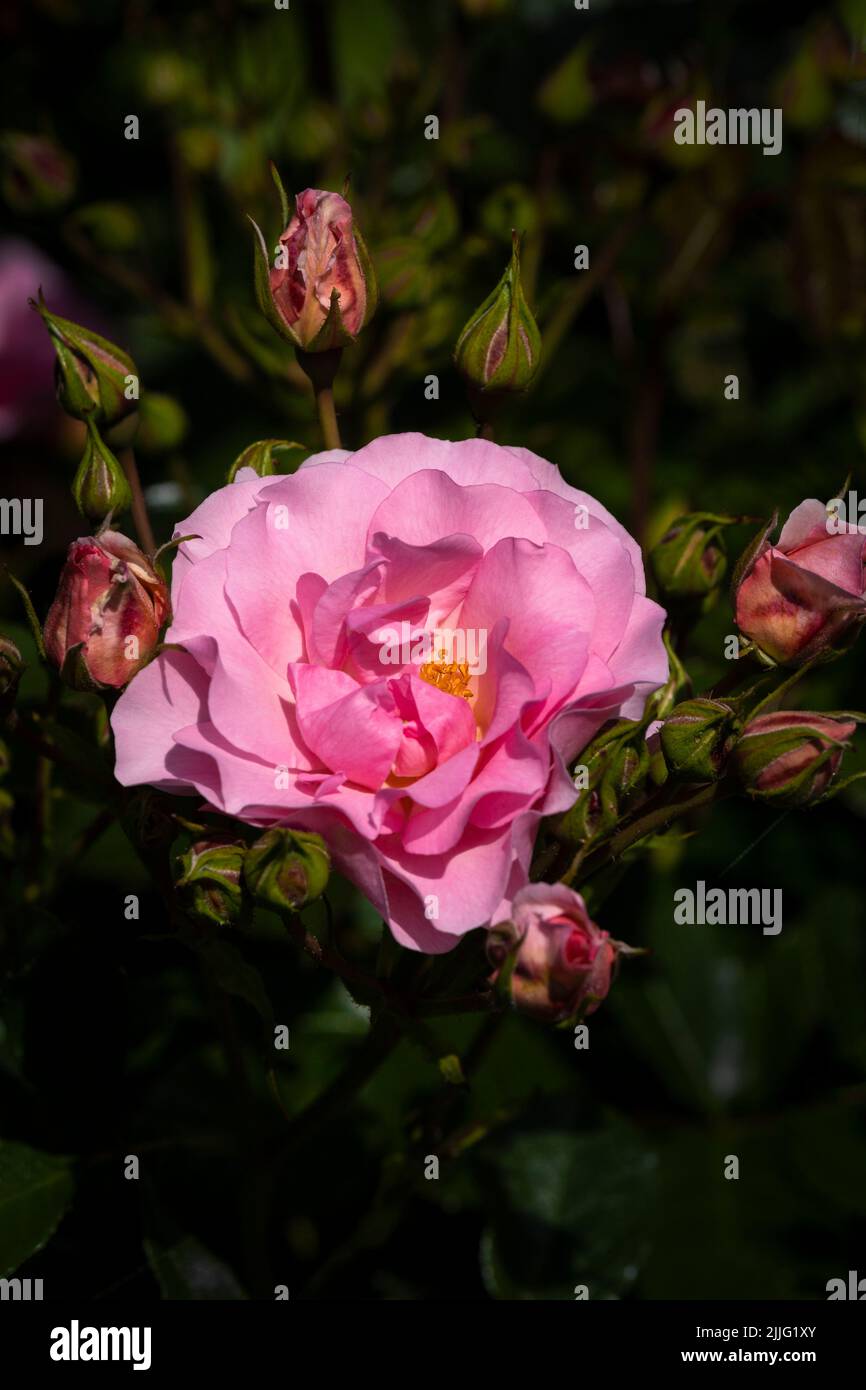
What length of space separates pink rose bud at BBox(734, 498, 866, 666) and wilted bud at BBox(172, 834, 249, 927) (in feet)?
0.93

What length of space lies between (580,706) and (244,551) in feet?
0.58

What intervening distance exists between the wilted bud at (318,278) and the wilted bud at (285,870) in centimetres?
31

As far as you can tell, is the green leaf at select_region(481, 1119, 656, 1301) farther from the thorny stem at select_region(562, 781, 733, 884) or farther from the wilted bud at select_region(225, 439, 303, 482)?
the wilted bud at select_region(225, 439, 303, 482)

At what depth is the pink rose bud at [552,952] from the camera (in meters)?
0.59

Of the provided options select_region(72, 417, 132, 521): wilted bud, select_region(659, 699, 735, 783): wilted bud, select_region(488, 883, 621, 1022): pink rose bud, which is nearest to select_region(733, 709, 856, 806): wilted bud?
select_region(659, 699, 735, 783): wilted bud

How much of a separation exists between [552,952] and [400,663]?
0.18m

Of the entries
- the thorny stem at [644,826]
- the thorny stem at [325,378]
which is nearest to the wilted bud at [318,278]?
the thorny stem at [325,378]

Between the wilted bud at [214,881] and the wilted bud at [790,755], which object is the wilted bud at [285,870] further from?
the wilted bud at [790,755]

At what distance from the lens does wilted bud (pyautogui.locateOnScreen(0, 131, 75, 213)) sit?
1.23 m

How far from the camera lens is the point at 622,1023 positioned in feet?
4.29

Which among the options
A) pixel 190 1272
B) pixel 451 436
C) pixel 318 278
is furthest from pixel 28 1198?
pixel 451 436

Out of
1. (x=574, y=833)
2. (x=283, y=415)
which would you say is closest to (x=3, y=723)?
(x=574, y=833)
